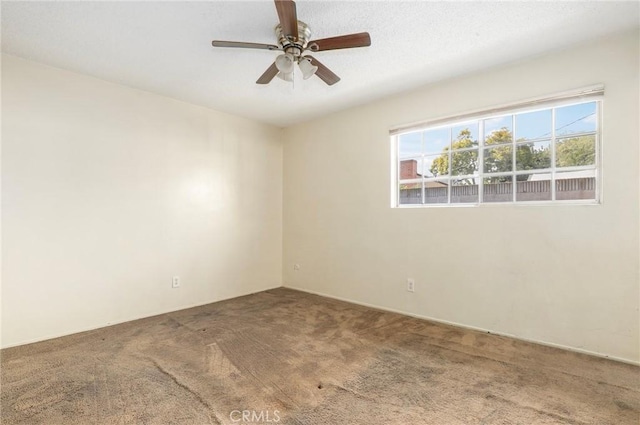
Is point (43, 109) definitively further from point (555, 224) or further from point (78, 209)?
point (555, 224)

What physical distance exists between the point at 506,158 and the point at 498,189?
29 centimetres

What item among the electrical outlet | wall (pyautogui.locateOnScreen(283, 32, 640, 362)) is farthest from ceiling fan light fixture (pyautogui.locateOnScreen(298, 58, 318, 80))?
the electrical outlet

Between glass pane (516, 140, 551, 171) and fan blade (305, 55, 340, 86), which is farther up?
fan blade (305, 55, 340, 86)

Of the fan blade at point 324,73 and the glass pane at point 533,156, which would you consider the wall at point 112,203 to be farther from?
the glass pane at point 533,156

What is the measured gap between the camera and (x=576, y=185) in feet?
7.96

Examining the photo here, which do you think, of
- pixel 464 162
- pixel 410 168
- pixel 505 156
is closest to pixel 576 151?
pixel 505 156

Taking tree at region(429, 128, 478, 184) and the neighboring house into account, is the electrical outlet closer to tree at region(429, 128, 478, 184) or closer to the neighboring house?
the neighboring house

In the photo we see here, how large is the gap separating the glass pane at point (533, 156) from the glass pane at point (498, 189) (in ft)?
0.50

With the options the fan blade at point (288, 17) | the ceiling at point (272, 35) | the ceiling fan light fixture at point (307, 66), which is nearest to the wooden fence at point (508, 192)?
the ceiling at point (272, 35)

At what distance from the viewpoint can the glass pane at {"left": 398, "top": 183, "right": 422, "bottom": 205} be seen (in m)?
3.31

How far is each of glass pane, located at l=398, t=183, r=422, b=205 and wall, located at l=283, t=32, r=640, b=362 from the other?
16 centimetres

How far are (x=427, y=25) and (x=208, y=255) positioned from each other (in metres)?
3.27

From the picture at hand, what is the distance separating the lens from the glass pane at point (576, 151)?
2369mm

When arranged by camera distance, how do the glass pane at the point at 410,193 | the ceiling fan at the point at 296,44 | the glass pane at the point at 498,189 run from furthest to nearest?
the glass pane at the point at 410,193 < the glass pane at the point at 498,189 < the ceiling fan at the point at 296,44
